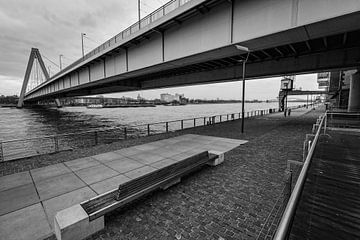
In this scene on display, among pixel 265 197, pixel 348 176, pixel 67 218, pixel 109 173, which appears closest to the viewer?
pixel 67 218

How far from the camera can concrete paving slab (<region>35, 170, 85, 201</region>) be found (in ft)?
16.3

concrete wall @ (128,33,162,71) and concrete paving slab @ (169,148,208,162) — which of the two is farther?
concrete wall @ (128,33,162,71)

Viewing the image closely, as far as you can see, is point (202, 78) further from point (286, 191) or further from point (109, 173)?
point (286, 191)

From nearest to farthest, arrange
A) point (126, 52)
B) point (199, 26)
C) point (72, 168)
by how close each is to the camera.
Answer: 1. point (72, 168)
2. point (199, 26)
3. point (126, 52)

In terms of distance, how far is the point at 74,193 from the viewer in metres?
4.96

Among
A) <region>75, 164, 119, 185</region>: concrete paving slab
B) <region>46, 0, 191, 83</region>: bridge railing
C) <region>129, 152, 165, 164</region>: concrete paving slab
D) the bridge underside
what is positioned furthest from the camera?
the bridge underside

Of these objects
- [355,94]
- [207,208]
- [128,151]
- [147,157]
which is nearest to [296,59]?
[355,94]

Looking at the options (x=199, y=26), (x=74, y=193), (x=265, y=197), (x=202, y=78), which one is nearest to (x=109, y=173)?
(x=74, y=193)

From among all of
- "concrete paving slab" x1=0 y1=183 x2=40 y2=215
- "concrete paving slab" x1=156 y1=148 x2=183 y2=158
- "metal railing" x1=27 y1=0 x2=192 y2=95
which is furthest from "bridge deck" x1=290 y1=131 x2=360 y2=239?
"metal railing" x1=27 y1=0 x2=192 y2=95

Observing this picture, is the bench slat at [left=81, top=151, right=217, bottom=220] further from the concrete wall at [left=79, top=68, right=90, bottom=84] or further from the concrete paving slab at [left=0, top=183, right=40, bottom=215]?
the concrete wall at [left=79, top=68, right=90, bottom=84]

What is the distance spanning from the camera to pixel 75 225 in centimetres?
318

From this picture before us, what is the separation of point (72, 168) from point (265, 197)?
22.0ft

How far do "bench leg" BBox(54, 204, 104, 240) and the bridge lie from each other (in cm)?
1012

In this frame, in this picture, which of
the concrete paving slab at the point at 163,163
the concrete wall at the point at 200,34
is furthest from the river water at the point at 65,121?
the concrete paving slab at the point at 163,163
